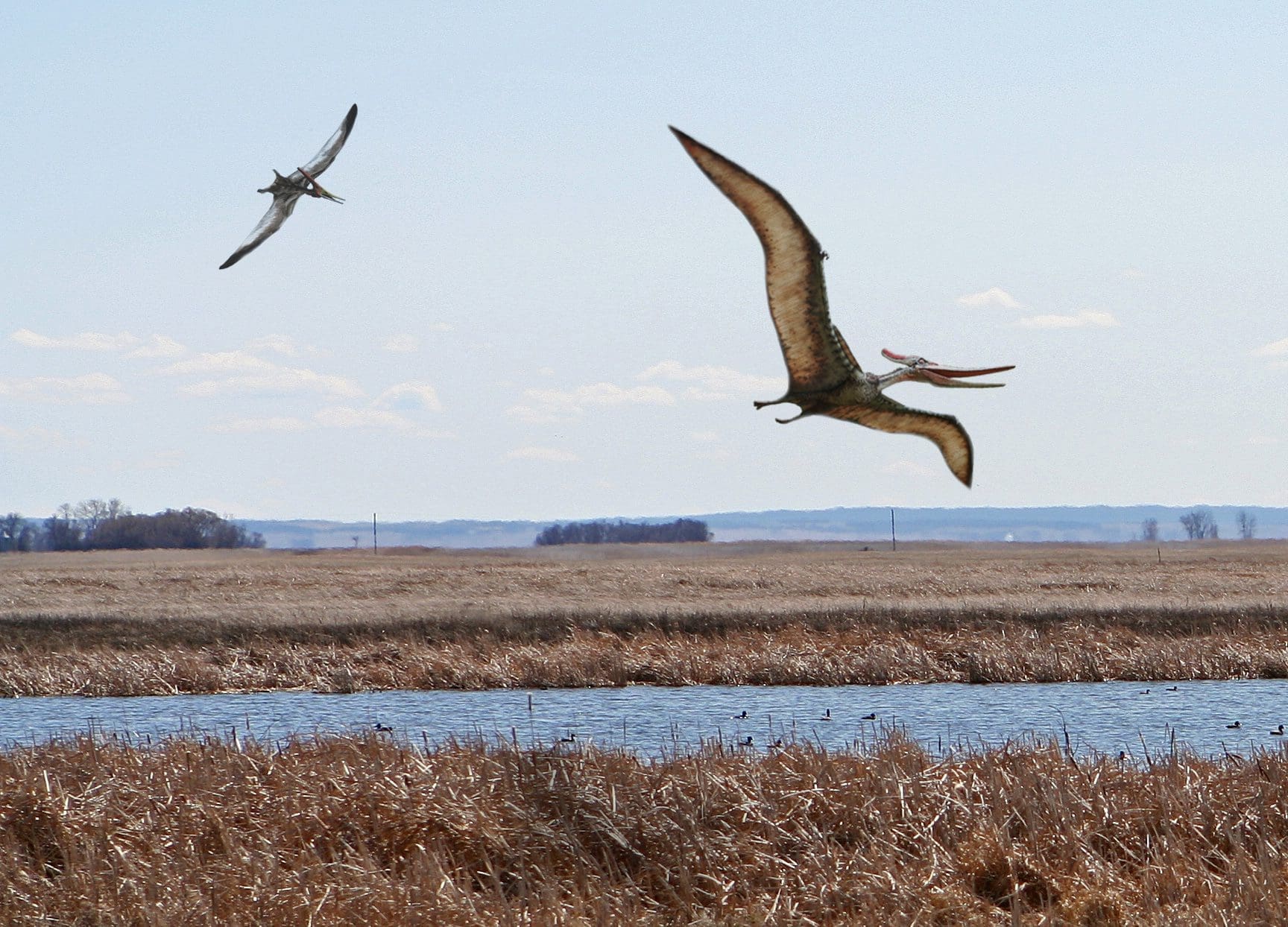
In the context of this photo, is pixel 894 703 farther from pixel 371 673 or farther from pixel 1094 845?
pixel 1094 845

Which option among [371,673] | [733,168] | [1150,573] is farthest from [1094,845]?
[1150,573]

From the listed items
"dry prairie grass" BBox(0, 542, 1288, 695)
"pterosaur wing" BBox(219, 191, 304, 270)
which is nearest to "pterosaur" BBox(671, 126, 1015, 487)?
"pterosaur wing" BBox(219, 191, 304, 270)

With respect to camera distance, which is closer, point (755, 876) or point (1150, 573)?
point (755, 876)

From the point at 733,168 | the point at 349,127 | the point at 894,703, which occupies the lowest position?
the point at 894,703

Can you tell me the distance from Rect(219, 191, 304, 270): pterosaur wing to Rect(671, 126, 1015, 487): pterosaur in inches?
89.0

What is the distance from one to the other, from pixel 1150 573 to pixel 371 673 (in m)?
58.6

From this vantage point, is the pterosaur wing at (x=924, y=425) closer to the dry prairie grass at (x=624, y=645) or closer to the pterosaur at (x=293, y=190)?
the pterosaur at (x=293, y=190)

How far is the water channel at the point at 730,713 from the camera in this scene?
2345 cm

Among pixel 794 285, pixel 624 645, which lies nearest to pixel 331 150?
pixel 794 285

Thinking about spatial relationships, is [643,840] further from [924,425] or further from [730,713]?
[730,713]

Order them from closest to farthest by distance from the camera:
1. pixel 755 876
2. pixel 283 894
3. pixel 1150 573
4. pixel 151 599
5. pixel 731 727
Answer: pixel 283 894 → pixel 755 876 → pixel 731 727 → pixel 151 599 → pixel 1150 573

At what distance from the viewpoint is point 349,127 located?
6.59 m

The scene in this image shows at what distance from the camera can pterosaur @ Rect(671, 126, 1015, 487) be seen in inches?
157

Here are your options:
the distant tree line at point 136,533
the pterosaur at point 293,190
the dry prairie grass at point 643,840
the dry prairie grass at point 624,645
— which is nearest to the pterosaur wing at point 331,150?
the pterosaur at point 293,190
